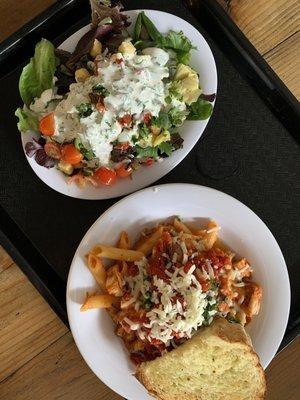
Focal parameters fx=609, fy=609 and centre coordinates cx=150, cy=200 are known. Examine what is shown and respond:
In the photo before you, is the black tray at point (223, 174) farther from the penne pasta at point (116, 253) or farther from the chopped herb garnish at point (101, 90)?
the chopped herb garnish at point (101, 90)

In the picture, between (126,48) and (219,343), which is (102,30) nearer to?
(126,48)

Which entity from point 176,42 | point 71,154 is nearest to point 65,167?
point 71,154

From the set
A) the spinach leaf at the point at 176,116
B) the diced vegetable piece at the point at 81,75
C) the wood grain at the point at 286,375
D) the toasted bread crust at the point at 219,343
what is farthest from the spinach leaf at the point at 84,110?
the wood grain at the point at 286,375

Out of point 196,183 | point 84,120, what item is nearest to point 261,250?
point 196,183

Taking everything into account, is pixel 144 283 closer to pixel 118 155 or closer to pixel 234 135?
pixel 118 155

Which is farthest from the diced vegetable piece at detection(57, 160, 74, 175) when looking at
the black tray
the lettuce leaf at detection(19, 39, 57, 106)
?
the lettuce leaf at detection(19, 39, 57, 106)

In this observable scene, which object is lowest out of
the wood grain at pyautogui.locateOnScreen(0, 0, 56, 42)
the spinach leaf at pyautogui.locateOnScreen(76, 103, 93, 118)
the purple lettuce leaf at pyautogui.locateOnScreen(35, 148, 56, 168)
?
the purple lettuce leaf at pyautogui.locateOnScreen(35, 148, 56, 168)

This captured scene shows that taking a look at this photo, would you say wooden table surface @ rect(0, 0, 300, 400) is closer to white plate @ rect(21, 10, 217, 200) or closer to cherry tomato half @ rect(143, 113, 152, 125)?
white plate @ rect(21, 10, 217, 200)
